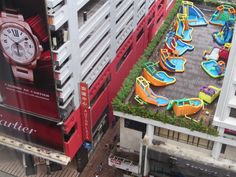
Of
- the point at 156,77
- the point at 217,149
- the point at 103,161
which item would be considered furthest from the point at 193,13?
the point at 103,161

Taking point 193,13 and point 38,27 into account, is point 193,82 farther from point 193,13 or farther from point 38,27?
point 38,27

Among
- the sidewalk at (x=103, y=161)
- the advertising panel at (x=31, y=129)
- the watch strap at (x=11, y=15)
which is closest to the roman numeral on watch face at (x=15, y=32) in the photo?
the watch strap at (x=11, y=15)

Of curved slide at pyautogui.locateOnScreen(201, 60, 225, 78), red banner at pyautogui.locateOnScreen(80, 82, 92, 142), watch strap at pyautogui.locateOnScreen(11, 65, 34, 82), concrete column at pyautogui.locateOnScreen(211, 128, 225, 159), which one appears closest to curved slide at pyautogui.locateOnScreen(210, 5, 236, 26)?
curved slide at pyautogui.locateOnScreen(201, 60, 225, 78)

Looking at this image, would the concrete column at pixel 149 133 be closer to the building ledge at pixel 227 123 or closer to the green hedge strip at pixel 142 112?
the green hedge strip at pixel 142 112

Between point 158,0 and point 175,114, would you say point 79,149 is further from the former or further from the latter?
point 158,0

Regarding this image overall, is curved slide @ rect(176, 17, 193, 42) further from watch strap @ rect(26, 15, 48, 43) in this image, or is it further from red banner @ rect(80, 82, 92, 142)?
watch strap @ rect(26, 15, 48, 43)

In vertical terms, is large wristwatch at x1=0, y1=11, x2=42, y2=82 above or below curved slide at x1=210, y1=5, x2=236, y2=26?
above

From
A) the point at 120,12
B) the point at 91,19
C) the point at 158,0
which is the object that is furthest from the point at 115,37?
the point at 158,0
